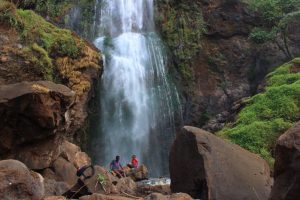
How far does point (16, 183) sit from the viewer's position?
22.2 feet

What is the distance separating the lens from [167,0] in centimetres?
2692

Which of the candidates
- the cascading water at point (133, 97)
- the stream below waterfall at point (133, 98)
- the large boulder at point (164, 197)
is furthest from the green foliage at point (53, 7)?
the large boulder at point (164, 197)

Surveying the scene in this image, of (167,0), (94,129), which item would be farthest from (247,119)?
(167,0)

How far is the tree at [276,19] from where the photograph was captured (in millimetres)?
23017

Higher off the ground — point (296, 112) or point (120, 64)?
point (120, 64)

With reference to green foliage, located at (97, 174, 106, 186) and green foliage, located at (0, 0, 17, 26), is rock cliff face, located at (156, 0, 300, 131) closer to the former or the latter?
green foliage, located at (0, 0, 17, 26)

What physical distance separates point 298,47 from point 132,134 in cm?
1089

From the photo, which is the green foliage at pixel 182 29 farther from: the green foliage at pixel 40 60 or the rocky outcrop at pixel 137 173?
the green foliage at pixel 40 60

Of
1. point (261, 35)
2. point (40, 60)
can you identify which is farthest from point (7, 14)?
point (261, 35)

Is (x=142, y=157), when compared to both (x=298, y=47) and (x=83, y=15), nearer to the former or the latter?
(x=83, y=15)

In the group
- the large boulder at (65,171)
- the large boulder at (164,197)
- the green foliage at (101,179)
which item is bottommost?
the large boulder at (65,171)

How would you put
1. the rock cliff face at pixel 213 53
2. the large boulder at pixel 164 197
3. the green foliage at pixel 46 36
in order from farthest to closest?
the rock cliff face at pixel 213 53 < the green foliage at pixel 46 36 < the large boulder at pixel 164 197

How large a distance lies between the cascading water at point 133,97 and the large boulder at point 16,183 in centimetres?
1371

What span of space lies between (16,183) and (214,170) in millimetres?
4960
